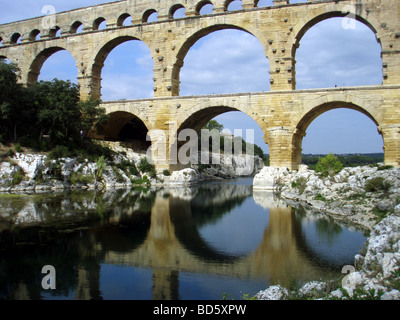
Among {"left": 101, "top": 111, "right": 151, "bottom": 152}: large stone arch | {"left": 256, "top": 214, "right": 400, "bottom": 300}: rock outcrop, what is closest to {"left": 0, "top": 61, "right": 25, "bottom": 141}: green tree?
{"left": 101, "top": 111, "right": 151, "bottom": 152}: large stone arch

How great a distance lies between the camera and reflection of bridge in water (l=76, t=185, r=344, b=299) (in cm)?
673

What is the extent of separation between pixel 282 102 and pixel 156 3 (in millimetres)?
10670

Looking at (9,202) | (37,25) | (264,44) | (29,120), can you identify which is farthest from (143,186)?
(37,25)

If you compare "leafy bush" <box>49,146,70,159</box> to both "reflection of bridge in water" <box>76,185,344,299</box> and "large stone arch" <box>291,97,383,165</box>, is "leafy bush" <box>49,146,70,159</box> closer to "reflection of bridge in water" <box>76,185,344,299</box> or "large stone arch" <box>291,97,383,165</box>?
"reflection of bridge in water" <box>76,185,344,299</box>


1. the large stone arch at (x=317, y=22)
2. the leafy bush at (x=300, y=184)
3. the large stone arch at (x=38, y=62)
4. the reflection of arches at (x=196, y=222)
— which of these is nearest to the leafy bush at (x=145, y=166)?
the reflection of arches at (x=196, y=222)

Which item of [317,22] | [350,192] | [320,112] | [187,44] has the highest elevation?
[317,22]

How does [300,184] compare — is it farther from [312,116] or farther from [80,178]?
[80,178]

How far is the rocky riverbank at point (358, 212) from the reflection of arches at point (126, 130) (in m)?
11.7

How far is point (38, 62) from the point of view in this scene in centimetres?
2848

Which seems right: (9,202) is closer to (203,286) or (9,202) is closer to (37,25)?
(203,286)

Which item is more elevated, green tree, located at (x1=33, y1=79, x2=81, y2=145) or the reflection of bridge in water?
green tree, located at (x1=33, y1=79, x2=81, y2=145)

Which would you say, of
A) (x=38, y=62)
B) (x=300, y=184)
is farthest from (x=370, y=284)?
(x=38, y=62)

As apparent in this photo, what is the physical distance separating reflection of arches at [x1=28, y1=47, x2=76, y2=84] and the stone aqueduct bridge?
0.55 ft

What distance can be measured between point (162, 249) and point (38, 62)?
24.7 meters
